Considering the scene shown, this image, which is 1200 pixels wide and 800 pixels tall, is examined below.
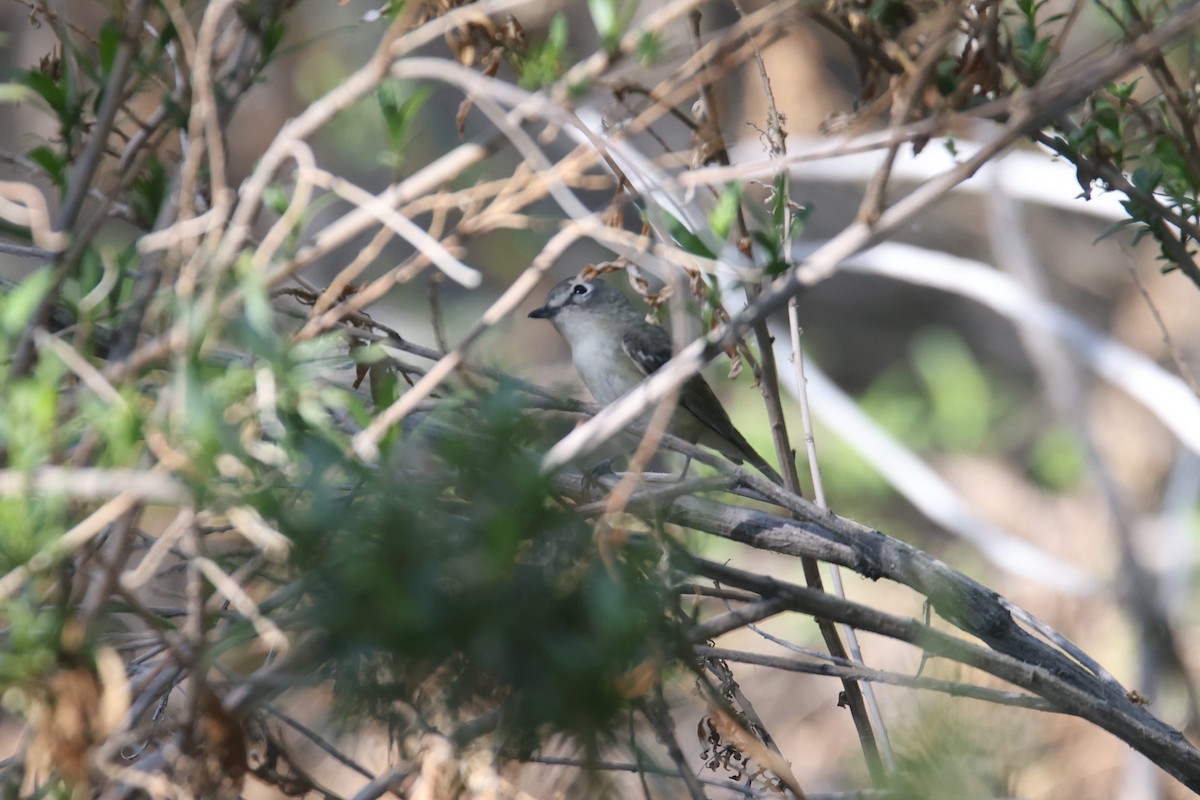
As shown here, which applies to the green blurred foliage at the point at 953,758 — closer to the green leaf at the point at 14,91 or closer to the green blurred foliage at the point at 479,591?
the green blurred foliage at the point at 479,591

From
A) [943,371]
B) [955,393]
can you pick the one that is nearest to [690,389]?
[955,393]

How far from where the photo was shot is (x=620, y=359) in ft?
18.7

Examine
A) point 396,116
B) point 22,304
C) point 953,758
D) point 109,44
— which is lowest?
point 22,304

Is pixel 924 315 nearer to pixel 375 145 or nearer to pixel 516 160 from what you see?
pixel 516 160

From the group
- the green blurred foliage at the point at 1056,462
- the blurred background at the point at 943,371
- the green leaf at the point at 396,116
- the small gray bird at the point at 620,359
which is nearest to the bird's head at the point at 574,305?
the small gray bird at the point at 620,359

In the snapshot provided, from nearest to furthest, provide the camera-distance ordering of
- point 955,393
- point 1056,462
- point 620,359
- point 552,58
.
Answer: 1. point 552,58
2. point 620,359
3. point 1056,462
4. point 955,393

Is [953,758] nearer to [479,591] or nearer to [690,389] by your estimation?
[479,591]

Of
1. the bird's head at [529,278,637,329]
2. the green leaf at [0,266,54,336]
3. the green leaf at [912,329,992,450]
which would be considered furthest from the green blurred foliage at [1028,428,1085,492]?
the green leaf at [0,266,54,336]

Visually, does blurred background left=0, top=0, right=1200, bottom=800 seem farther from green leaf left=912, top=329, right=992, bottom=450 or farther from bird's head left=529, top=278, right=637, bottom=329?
bird's head left=529, top=278, right=637, bottom=329

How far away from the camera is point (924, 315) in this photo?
12.8 metres

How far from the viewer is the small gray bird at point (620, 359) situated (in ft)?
18.4

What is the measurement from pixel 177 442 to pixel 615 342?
13.9 feet

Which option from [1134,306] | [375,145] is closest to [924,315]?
[1134,306]

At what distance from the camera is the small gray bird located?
560 cm
